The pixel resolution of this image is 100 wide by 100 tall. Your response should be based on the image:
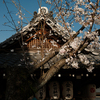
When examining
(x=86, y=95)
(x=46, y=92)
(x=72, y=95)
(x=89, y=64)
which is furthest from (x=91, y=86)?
(x=46, y=92)

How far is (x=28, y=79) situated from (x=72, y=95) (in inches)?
150

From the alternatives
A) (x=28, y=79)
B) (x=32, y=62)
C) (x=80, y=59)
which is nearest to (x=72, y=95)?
(x=80, y=59)

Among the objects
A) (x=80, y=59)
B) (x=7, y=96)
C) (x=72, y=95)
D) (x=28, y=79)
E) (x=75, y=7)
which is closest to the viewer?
(x=7, y=96)

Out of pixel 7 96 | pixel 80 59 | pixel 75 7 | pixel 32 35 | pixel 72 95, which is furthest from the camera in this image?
pixel 32 35

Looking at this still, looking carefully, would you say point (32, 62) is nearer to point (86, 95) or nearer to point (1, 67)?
point (1, 67)

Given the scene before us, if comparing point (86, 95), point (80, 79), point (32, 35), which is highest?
point (32, 35)

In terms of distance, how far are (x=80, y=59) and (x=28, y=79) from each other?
2988 millimetres

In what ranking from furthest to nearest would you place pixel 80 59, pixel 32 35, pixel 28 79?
pixel 32 35 → pixel 80 59 → pixel 28 79

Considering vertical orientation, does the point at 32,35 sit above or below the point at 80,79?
above

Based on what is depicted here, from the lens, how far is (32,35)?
7.49 m

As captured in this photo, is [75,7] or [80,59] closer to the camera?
[75,7]

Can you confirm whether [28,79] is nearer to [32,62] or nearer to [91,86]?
[32,62]

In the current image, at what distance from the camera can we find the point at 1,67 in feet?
15.6

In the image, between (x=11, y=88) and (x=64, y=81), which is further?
(x=64, y=81)
